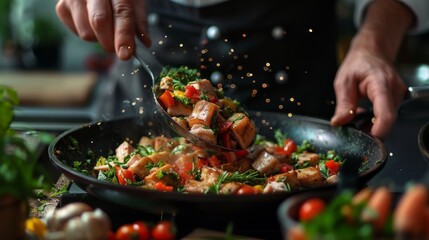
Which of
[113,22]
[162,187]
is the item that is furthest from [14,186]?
[113,22]

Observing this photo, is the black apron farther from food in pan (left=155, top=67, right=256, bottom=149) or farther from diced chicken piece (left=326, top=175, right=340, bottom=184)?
diced chicken piece (left=326, top=175, right=340, bottom=184)

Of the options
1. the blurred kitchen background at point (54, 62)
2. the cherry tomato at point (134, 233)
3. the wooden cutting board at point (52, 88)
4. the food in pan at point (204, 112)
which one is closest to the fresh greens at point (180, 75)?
the food in pan at point (204, 112)

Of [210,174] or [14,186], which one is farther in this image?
[210,174]

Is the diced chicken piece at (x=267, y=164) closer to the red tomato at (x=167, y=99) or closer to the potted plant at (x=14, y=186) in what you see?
the red tomato at (x=167, y=99)

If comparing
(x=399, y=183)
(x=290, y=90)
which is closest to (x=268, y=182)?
(x=399, y=183)

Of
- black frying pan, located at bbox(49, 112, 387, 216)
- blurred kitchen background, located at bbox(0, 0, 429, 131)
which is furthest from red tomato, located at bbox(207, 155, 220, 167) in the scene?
blurred kitchen background, located at bbox(0, 0, 429, 131)

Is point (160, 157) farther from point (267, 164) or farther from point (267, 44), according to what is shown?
point (267, 44)

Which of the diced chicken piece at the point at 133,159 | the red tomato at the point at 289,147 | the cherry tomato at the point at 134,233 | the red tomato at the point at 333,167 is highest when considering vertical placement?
the cherry tomato at the point at 134,233

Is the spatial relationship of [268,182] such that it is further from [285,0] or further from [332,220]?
[285,0]
